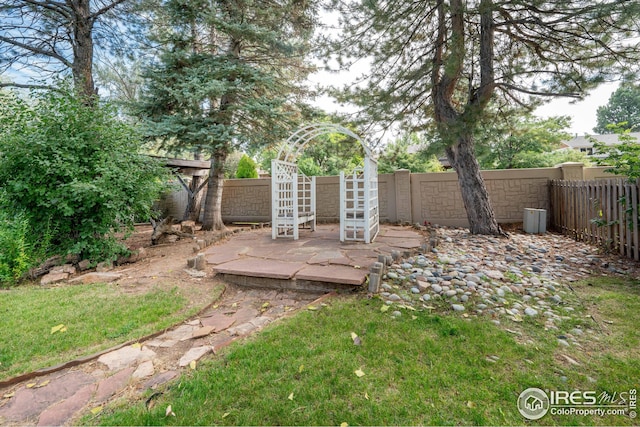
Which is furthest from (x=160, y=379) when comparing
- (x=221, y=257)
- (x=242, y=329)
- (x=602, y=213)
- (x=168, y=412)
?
(x=602, y=213)

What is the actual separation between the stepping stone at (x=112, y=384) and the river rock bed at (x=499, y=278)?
75.7 inches

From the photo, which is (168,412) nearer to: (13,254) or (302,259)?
(302,259)

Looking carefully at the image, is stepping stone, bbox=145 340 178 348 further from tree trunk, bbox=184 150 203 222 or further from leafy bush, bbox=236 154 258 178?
leafy bush, bbox=236 154 258 178

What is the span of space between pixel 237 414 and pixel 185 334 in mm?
1098

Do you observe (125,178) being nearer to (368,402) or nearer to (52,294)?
(52,294)

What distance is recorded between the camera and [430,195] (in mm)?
6961

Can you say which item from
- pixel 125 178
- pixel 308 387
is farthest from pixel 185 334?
pixel 125 178

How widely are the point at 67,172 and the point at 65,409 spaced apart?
11.4 feet

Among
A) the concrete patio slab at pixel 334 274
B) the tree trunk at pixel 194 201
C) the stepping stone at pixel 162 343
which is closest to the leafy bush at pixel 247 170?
the tree trunk at pixel 194 201

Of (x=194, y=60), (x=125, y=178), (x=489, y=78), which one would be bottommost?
(x=125, y=178)

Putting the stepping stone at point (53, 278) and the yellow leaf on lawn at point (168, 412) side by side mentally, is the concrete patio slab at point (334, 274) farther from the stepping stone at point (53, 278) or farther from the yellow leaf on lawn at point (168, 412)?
the stepping stone at point (53, 278)

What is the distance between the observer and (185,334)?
227cm

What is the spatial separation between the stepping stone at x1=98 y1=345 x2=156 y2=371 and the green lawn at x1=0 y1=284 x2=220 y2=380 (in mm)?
124

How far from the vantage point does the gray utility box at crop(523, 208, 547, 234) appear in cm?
580
